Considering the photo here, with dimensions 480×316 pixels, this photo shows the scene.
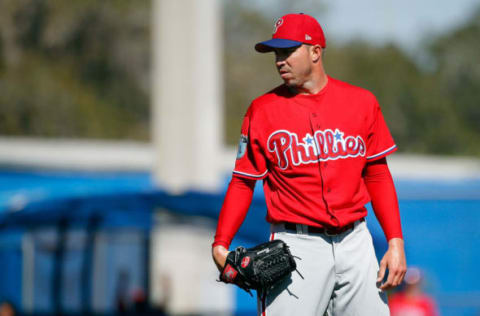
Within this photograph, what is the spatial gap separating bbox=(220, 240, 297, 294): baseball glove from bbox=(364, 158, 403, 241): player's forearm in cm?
50

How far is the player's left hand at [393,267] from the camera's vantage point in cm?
337

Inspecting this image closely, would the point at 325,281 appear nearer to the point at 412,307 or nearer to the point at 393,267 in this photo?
the point at 393,267

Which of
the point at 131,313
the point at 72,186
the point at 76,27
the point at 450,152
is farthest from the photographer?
the point at 450,152

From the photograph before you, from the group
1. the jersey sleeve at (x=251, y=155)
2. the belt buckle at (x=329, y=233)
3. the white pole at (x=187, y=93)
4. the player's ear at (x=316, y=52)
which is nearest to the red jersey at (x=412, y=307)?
the white pole at (x=187, y=93)

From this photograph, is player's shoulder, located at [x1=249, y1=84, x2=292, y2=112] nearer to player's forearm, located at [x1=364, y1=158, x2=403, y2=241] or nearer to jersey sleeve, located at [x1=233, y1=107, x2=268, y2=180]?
jersey sleeve, located at [x1=233, y1=107, x2=268, y2=180]

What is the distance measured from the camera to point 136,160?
54.3 ft

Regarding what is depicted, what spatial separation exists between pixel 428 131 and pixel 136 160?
1963 cm

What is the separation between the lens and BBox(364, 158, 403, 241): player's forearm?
348 cm

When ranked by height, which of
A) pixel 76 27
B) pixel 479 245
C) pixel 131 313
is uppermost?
pixel 76 27

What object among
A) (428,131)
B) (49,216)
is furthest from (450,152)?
(49,216)

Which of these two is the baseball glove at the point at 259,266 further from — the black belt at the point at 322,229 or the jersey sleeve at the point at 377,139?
the jersey sleeve at the point at 377,139

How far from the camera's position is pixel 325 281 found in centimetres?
338

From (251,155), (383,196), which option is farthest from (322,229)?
(251,155)

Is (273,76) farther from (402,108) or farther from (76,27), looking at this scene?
(76,27)
